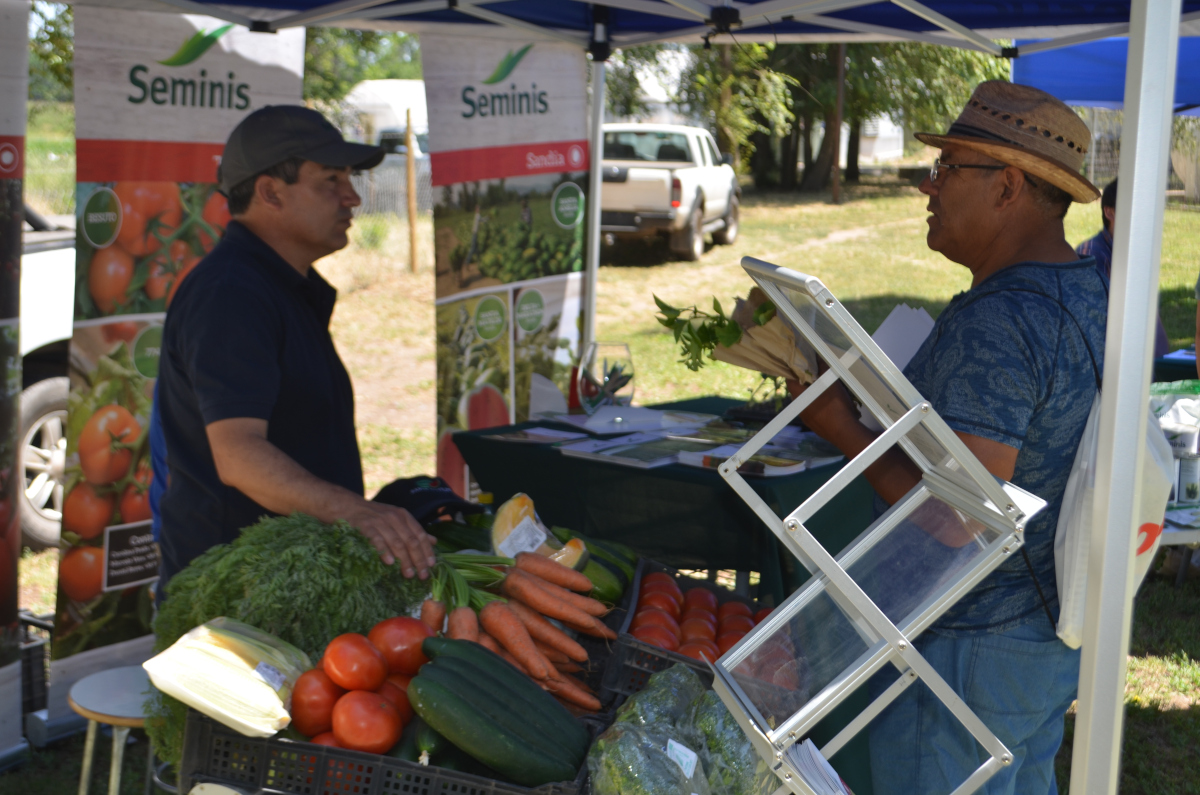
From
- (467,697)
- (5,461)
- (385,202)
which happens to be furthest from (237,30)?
(385,202)

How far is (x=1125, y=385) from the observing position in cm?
141

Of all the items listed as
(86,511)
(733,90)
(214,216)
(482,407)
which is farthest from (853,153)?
(86,511)

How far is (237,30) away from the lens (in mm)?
3926

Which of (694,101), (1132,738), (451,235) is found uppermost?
(694,101)

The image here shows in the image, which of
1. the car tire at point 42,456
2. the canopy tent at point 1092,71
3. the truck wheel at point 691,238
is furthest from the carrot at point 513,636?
the truck wheel at point 691,238

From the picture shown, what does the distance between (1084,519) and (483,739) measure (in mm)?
1014

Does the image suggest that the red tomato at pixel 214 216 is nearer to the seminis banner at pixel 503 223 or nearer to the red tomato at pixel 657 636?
the seminis banner at pixel 503 223

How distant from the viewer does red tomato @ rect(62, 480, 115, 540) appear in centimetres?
364

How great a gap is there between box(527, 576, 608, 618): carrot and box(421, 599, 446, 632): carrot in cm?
23

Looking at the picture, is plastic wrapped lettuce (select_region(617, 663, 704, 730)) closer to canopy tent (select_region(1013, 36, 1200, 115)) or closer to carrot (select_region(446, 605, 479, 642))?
carrot (select_region(446, 605, 479, 642))

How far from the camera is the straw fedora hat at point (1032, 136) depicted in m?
1.77

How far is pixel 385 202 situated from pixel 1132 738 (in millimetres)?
12216

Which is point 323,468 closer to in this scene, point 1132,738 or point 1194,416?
point 1194,416

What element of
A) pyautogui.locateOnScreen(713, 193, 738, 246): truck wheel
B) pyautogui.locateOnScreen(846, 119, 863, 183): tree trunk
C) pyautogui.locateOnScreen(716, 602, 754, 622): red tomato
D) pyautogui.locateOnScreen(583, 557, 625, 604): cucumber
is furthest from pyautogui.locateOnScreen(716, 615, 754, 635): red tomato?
pyautogui.locateOnScreen(846, 119, 863, 183): tree trunk
